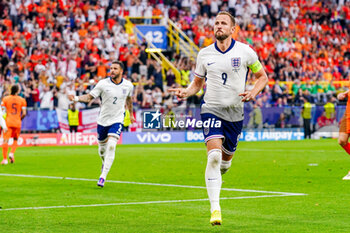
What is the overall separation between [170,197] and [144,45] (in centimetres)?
2657

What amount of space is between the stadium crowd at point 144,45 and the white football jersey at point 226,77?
2184 centimetres

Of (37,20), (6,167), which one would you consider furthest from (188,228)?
(37,20)

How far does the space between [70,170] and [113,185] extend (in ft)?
15.4

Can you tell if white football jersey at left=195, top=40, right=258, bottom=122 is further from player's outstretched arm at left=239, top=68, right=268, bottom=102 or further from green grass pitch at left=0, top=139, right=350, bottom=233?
green grass pitch at left=0, top=139, right=350, bottom=233

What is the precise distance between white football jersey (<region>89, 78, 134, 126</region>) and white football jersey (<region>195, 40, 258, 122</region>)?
21.2 ft

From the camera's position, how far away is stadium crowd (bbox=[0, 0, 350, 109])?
110ft

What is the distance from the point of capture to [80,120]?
34188mm

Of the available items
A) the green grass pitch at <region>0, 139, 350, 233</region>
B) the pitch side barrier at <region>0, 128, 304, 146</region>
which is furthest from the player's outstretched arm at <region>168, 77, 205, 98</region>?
the pitch side barrier at <region>0, 128, 304, 146</region>

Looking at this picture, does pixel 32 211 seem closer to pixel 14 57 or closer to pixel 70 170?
pixel 70 170

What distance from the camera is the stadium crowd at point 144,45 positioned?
33625 mm

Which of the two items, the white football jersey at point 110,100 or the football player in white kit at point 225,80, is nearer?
the football player in white kit at point 225,80

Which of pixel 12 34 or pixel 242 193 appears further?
pixel 12 34

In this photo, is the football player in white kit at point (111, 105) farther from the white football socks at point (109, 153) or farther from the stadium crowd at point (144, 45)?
the stadium crowd at point (144, 45)

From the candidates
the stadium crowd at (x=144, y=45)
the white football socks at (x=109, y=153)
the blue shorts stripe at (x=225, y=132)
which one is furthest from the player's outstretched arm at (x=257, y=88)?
the stadium crowd at (x=144, y=45)
